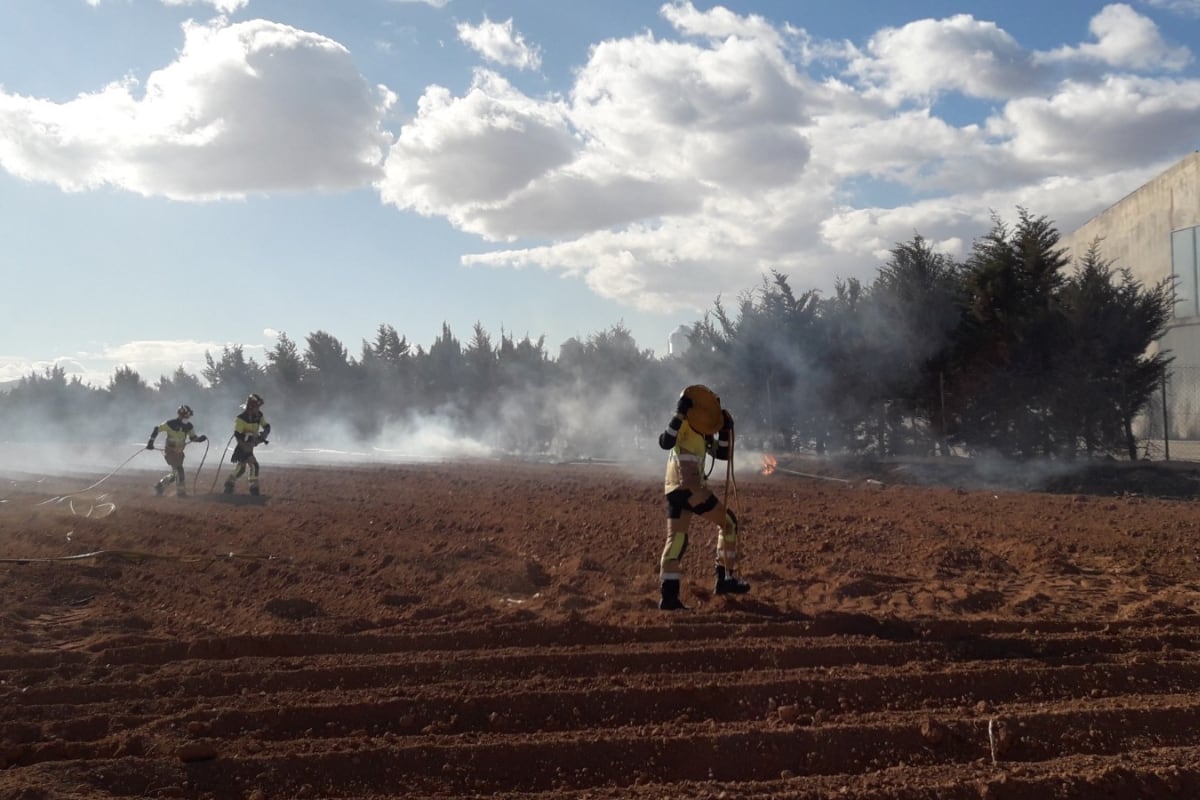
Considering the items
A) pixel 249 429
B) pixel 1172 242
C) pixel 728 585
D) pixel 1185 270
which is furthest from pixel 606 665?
pixel 1172 242

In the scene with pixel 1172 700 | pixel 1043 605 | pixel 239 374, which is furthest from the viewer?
pixel 239 374

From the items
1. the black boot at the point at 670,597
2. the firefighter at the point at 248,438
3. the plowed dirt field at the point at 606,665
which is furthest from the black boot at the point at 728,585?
the firefighter at the point at 248,438

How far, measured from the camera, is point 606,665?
19.5ft

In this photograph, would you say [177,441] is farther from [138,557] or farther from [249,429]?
[138,557]

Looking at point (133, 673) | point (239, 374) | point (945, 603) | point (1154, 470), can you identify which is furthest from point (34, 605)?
point (239, 374)

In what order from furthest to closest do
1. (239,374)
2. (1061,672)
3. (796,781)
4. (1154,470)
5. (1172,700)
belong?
1. (239,374)
2. (1154,470)
3. (1061,672)
4. (1172,700)
5. (796,781)

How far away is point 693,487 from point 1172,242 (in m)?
30.5

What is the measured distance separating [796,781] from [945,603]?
374 cm

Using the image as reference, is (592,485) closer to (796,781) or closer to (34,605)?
(34,605)

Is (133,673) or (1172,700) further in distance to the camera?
(133,673)

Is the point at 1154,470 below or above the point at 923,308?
below

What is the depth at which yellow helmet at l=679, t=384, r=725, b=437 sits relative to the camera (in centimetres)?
767

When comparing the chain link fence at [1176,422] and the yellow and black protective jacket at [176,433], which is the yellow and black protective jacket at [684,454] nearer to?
the chain link fence at [1176,422]

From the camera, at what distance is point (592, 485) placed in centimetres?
1759
